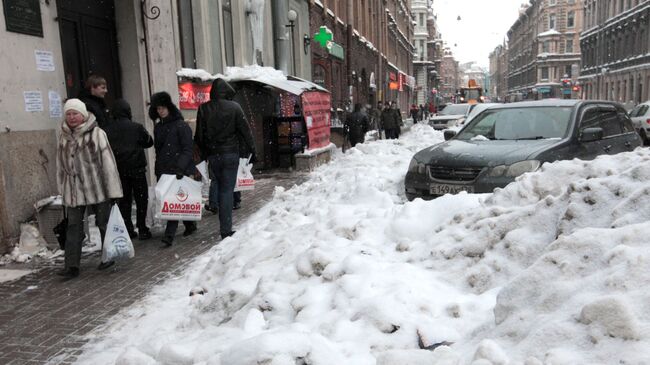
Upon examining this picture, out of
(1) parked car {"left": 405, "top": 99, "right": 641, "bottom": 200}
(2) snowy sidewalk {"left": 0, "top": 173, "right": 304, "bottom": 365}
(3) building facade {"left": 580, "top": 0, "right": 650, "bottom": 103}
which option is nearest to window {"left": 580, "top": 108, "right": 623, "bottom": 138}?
(1) parked car {"left": 405, "top": 99, "right": 641, "bottom": 200}

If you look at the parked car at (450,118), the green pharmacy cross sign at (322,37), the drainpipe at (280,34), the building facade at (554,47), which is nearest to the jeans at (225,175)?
the drainpipe at (280,34)

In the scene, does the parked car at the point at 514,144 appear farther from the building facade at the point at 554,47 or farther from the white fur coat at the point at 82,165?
the building facade at the point at 554,47

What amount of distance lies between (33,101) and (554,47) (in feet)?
307

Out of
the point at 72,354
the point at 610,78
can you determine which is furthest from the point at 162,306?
the point at 610,78

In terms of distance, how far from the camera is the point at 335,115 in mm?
23625

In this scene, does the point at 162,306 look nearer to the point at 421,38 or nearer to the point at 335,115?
the point at 335,115

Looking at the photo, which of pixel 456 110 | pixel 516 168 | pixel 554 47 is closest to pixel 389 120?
pixel 456 110

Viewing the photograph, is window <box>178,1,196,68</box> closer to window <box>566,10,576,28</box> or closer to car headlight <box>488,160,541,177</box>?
car headlight <box>488,160,541,177</box>

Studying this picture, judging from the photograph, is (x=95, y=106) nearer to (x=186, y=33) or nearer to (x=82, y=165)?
(x=82, y=165)

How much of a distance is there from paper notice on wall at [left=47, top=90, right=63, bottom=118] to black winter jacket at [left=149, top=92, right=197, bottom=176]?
1495 mm

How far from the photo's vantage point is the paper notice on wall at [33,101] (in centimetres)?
667

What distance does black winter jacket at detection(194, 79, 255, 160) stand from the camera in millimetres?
6367

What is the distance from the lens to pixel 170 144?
6645mm

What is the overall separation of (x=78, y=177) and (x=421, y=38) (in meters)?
86.3
